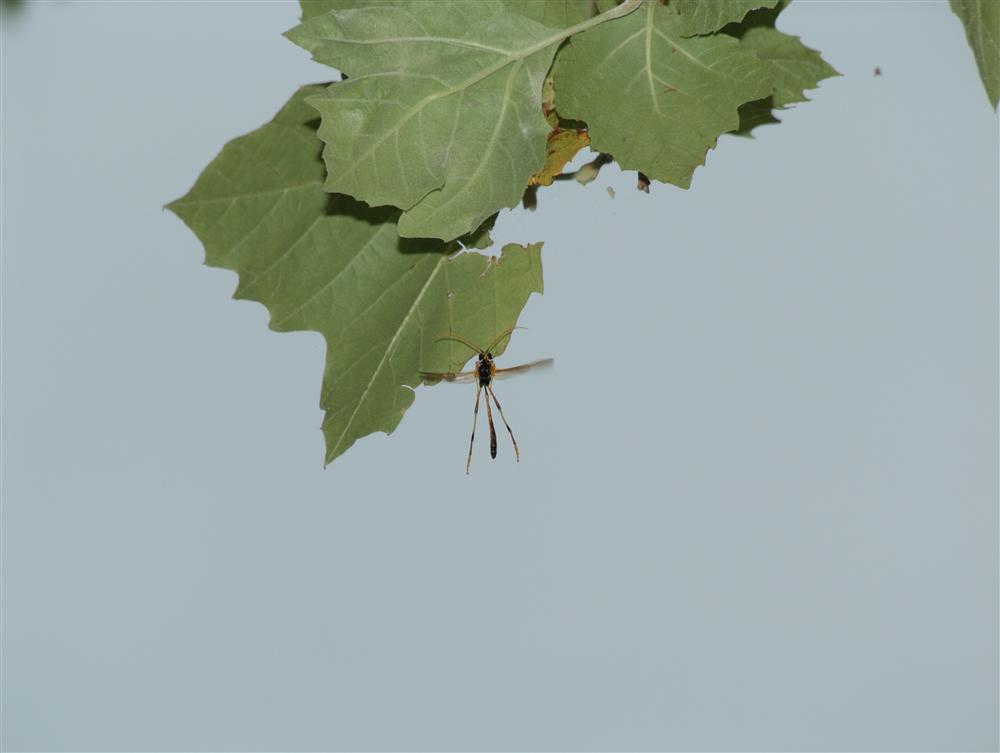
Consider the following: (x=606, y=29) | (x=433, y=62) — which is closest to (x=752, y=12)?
(x=606, y=29)

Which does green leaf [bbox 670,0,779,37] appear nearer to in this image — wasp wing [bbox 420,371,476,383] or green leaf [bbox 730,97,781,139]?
green leaf [bbox 730,97,781,139]

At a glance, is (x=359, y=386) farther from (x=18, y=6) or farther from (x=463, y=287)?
(x=18, y=6)

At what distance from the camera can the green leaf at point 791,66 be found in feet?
4.91

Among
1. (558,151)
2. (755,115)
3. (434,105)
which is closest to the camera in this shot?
(434,105)

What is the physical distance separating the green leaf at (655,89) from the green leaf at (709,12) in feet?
0.05

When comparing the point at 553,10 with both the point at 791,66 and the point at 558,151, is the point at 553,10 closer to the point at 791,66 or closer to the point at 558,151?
the point at 558,151

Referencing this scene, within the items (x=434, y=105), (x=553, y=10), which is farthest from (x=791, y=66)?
(x=434, y=105)

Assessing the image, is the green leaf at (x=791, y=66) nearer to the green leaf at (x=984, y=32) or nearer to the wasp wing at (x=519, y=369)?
the green leaf at (x=984, y=32)

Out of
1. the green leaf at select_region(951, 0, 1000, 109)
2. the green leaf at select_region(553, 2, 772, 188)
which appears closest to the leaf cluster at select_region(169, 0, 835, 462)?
the green leaf at select_region(553, 2, 772, 188)

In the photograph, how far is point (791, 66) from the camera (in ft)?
4.95

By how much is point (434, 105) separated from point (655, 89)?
28 cm

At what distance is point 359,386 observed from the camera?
1535 millimetres

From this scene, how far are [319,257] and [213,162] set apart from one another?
7.4 inches

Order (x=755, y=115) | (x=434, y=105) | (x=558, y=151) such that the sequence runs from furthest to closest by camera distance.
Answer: (x=755, y=115) < (x=558, y=151) < (x=434, y=105)
